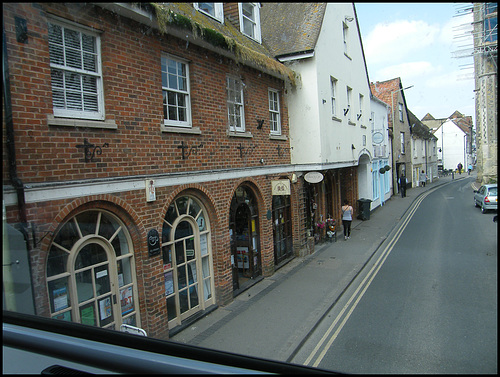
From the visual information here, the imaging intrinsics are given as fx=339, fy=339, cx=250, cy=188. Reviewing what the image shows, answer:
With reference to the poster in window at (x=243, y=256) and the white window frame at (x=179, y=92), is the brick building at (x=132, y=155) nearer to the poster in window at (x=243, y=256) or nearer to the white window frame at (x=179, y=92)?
the white window frame at (x=179, y=92)

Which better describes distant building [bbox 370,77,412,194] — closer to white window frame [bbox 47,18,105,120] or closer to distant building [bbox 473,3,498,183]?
white window frame [bbox 47,18,105,120]

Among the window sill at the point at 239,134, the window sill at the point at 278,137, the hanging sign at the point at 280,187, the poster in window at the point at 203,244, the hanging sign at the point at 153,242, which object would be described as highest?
the window sill at the point at 278,137

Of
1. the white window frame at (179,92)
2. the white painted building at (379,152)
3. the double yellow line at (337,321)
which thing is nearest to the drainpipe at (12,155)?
the white window frame at (179,92)

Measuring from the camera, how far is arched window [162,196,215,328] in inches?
239

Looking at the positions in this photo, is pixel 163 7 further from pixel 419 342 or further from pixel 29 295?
pixel 419 342

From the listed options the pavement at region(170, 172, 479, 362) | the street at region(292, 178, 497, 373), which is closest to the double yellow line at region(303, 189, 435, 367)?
the pavement at region(170, 172, 479, 362)

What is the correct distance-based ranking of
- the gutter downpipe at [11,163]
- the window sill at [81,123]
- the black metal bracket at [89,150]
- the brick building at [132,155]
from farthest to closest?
1. the black metal bracket at [89,150]
2. the window sill at [81,123]
3. the brick building at [132,155]
4. the gutter downpipe at [11,163]

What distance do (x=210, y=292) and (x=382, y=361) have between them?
5708 millimetres

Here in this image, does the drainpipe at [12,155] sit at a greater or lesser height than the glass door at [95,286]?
greater

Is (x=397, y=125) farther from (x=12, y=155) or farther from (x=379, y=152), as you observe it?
(x=12, y=155)

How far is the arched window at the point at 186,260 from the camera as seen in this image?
606cm

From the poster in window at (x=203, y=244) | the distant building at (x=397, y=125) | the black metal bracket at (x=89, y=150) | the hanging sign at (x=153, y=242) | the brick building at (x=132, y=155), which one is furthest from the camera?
the distant building at (x=397, y=125)

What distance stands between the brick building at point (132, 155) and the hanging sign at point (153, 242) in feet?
0.11

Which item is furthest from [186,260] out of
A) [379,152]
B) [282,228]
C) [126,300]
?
[379,152]
